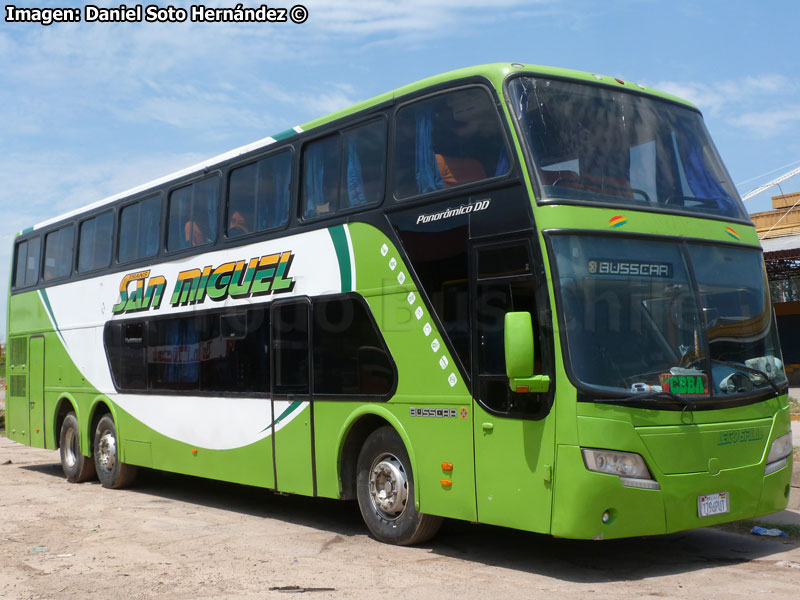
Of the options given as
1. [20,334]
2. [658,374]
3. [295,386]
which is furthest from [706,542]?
[20,334]

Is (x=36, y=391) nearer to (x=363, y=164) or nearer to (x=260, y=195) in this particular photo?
(x=260, y=195)

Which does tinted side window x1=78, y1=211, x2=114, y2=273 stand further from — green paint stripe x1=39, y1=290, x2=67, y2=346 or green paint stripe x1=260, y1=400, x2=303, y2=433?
green paint stripe x1=260, y1=400, x2=303, y2=433

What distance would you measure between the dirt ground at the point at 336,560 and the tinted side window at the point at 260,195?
3.39 metres

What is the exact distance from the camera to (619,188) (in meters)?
7.84

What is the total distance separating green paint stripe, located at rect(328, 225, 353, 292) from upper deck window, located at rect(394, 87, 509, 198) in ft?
3.02

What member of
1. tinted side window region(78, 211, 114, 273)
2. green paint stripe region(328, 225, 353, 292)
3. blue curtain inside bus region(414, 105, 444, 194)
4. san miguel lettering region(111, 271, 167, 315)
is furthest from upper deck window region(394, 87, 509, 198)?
tinted side window region(78, 211, 114, 273)

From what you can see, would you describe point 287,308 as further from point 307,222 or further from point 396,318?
point 396,318

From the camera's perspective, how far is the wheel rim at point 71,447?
15.6m

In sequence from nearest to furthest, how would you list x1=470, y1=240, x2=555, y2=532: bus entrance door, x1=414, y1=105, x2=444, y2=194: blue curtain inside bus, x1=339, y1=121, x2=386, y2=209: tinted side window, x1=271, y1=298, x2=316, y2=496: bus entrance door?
1. x1=470, y1=240, x2=555, y2=532: bus entrance door
2. x1=414, y1=105, x2=444, y2=194: blue curtain inside bus
3. x1=339, y1=121, x2=386, y2=209: tinted side window
4. x1=271, y1=298, x2=316, y2=496: bus entrance door

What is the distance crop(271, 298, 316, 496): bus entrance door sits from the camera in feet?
33.2

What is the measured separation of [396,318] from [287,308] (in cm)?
200

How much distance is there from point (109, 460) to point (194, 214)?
Answer: 14.9 ft

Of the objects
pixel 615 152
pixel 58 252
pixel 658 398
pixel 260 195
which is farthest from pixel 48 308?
pixel 658 398

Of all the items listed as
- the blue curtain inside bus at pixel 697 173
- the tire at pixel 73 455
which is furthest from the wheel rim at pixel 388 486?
the tire at pixel 73 455
